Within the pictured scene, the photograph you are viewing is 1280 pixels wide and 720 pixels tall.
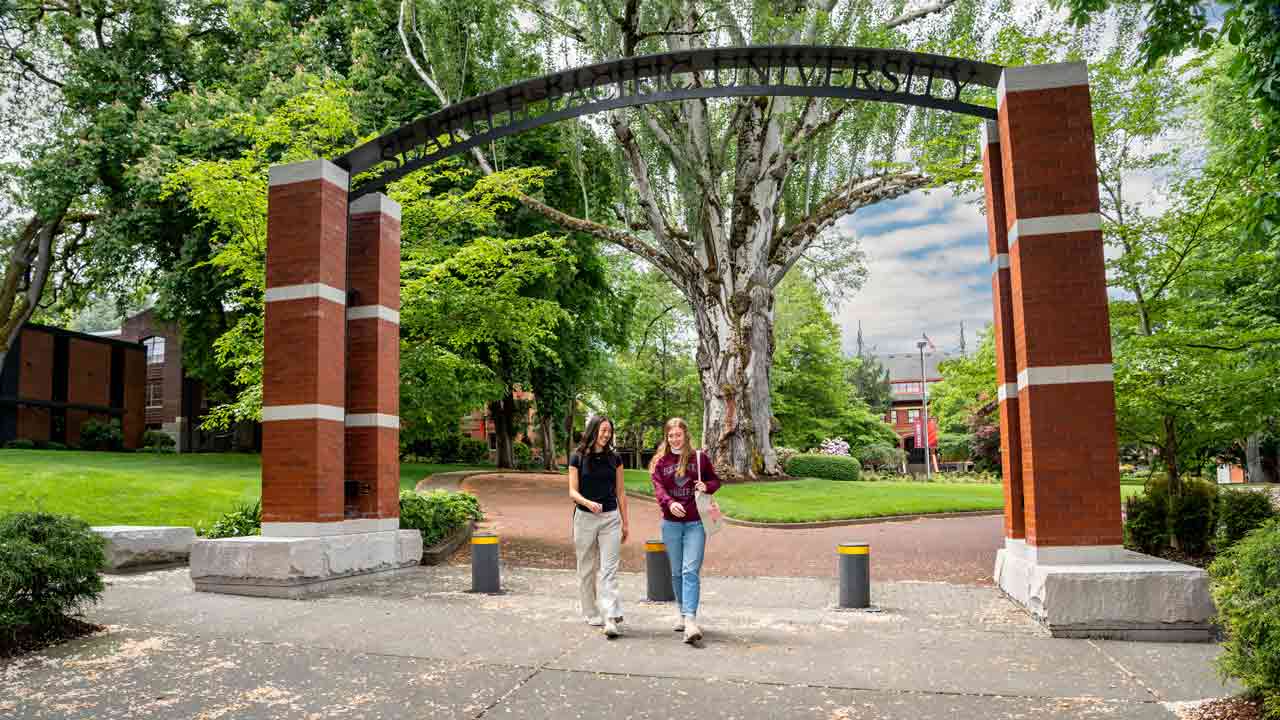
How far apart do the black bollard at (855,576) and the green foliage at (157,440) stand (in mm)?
40591

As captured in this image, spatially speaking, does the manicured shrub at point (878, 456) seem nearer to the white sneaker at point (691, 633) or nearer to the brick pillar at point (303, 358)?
the brick pillar at point (303, 358)

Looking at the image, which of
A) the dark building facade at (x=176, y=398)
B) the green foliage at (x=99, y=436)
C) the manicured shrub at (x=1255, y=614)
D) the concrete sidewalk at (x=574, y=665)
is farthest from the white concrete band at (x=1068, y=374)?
the dark building facade at (x=176, y=398)

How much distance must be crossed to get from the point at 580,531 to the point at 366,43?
2261 centimetres

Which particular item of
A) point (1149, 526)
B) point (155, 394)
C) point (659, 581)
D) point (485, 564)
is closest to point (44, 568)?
point (485, 564)

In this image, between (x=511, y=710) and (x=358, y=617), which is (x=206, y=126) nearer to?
(x=358, y=617)

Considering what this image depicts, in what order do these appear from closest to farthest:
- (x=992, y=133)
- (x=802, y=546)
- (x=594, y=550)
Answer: (x=594, y=550), (x=992, y=133), (x=802, y=546)

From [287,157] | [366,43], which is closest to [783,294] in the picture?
[366,43]

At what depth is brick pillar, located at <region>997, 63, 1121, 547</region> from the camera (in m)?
7.77

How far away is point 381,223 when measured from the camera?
439 inches

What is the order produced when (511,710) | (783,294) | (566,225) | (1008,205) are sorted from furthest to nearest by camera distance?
(783,294)
(566,225)
(1008,205)
(511,710)

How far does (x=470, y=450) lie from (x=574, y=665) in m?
43.3

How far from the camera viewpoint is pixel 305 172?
10.2m

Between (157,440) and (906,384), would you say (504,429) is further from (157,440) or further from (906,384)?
(906,384)

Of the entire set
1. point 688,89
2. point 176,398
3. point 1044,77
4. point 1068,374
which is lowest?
point 1068,374
